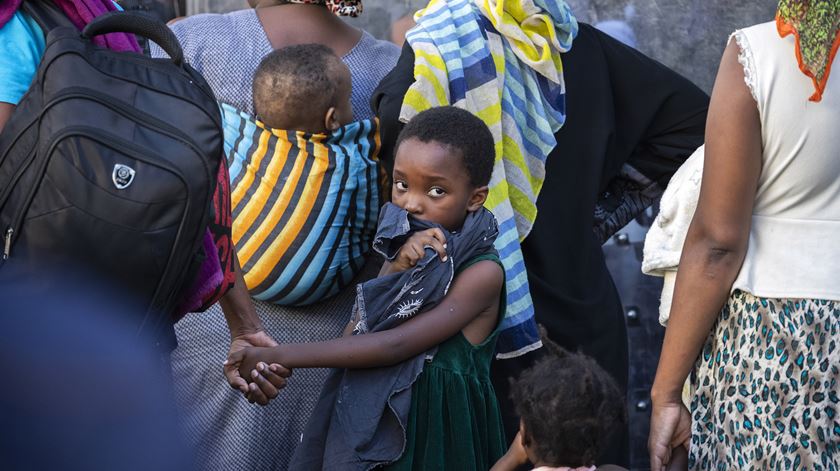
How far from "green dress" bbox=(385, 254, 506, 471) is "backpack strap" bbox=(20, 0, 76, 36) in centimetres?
114

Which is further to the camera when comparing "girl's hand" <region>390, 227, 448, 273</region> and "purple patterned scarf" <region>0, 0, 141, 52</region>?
"girl's hand" <region>390, 227, 448, 273</region>

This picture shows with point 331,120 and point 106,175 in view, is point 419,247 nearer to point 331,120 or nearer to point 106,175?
point 331,120

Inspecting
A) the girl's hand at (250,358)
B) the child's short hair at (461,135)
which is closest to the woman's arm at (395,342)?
the girl's hand at (250,358)

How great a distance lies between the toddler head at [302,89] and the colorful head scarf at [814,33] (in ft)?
4.51

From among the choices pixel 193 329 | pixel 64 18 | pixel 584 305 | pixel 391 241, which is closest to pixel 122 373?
pixel 64 18

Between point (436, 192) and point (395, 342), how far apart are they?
1.34 ft

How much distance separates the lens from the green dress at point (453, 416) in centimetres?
296

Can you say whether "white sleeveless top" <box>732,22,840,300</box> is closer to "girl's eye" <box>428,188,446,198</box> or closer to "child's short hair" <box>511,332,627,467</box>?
"child's short hair" <box>511,332,627,467</box>

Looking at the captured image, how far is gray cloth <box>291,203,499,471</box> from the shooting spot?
2900 mm

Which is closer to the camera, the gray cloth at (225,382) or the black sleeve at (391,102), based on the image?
the black sleeve at (391,102)

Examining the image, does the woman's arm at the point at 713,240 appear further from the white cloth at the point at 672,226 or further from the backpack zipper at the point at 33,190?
the backpack zipper at the point at 33,190

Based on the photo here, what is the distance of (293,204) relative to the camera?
3371mm

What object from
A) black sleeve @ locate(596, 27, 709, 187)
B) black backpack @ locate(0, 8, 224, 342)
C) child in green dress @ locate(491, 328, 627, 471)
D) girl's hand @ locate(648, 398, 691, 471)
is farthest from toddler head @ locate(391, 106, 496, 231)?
black sleeve @ locate(596, 27, 709, 187)

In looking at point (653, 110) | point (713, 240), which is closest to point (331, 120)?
point (653, 110)
